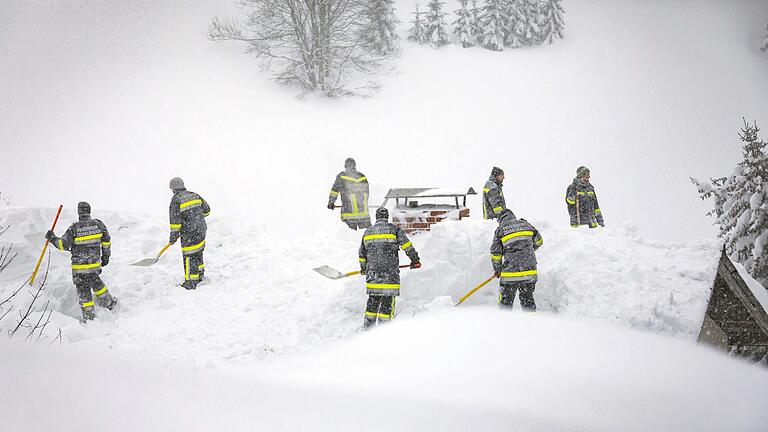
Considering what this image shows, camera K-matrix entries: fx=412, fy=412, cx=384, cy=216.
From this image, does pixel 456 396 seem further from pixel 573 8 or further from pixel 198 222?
pixel 573 8

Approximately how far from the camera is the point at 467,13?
26375mm

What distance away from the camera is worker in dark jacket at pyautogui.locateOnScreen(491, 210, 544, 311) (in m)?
5.27

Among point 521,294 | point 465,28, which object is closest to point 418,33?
point 465,28

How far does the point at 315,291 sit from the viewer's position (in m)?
6.78

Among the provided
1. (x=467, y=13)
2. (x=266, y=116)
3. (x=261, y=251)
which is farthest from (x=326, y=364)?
(x=467, y=13)

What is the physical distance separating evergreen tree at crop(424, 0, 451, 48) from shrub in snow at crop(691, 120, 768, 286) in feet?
63.5

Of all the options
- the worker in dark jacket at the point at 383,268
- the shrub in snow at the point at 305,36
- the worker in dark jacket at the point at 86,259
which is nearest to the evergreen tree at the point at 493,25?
the shrub in snow at the point at 305,36

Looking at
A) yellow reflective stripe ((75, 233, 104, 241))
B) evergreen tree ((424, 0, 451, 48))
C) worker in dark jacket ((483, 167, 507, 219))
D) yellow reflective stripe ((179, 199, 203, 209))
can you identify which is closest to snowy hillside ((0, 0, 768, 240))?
evergreen tree ((424, 0, 451, 48))

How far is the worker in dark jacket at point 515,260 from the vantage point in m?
5.27

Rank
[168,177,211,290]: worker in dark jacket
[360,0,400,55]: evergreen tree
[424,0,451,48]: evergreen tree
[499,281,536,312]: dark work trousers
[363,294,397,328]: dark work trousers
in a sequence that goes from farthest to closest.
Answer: [424,0,451,48]: evergreen tree → [360,0,400,55]: evergreen tree → [168,177,211,290]: worker in dark jacket → [363,294,397,328]: dark work trousers → [499,281,536,312]: dark work trousers

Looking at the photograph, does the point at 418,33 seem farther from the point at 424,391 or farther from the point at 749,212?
the point at 424,391

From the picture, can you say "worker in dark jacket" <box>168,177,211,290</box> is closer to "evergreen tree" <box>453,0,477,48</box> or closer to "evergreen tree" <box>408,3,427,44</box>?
"evergreen tree" <box>408,3,427,44</box>

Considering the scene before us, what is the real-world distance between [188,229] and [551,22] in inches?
1120

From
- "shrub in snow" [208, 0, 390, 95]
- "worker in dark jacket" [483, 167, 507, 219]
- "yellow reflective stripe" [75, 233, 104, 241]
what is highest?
"shrub in snow" [208, 0, 390, 95]
